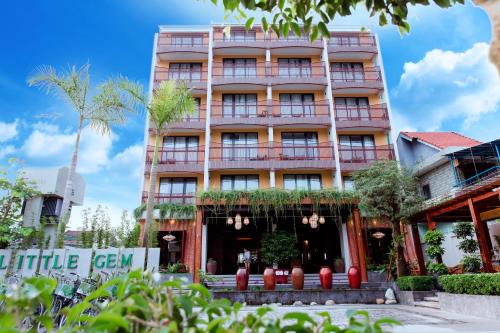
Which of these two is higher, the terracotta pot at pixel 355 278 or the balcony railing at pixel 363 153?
the balcony railing at pixel 363 153

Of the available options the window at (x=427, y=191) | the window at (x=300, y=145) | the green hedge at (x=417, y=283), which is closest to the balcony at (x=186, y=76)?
the window at (x=300, y=145)

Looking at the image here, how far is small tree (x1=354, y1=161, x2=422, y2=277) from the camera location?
38.0 ft

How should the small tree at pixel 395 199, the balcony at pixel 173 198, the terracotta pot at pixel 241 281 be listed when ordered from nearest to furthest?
the terracotta pot at pixel 241 281
the small tree at pixel 395 199
the balcony at pixel 173 198

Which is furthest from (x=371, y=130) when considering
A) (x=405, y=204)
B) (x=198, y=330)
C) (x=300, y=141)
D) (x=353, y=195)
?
(x=198, y=330)

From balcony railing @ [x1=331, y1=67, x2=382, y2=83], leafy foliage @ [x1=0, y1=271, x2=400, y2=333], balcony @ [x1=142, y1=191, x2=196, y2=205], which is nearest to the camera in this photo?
leafy foliage @ [x1=0, y1=271, x2=400, y2=333]

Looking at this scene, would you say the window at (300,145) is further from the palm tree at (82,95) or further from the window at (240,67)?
the palm tree at (82,95)

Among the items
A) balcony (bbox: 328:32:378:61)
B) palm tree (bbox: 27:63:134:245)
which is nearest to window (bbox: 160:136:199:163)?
palm tree (bbox: 27:63:134:245)

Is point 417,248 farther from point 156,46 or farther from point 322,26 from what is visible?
point 156,46

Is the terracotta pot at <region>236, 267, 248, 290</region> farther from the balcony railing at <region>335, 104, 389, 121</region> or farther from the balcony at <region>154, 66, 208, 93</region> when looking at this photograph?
the balcony at <region>154, 66, 208, 93</region>

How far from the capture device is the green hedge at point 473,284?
7.07 meters

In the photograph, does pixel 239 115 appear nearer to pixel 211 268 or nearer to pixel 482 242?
pixel 211 268

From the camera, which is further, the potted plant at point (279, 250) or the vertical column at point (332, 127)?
the vertical column at point (332, 127)

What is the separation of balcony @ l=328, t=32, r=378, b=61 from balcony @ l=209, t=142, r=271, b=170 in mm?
7944

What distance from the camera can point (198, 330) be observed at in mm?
769
